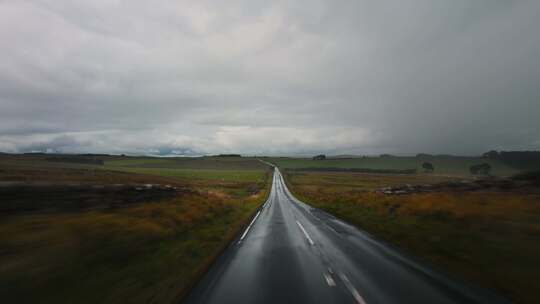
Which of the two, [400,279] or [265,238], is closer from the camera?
[400,279]

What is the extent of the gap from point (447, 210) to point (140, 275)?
17676 mm

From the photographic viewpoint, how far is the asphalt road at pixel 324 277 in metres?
6.88

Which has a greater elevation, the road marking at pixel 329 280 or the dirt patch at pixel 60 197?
the dirt patch at pixel 60 197

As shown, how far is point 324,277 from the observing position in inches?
332

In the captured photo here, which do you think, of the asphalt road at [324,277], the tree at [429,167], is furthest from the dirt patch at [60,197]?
the tree at [429,167]

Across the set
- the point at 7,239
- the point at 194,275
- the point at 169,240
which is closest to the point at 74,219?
the point at 7,239

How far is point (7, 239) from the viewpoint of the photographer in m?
8.80

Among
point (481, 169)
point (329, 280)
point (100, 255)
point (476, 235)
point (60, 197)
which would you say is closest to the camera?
point (329, 280)

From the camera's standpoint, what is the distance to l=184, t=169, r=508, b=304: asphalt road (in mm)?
6875

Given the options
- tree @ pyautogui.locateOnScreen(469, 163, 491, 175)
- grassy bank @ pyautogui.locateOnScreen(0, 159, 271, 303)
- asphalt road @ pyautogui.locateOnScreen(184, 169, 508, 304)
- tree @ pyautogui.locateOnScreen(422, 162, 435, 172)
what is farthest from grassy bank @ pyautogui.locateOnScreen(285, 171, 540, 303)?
tree @ pyautogui.locateOnScreen(422, 162, 435, 172)

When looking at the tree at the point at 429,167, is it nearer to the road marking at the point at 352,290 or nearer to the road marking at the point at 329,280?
the road marking at the point at 352,290

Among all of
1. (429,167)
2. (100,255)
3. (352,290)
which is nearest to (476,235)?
(352,290)

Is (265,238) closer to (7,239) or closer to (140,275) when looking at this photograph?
(140,275)

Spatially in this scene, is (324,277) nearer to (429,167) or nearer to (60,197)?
(60,197)
